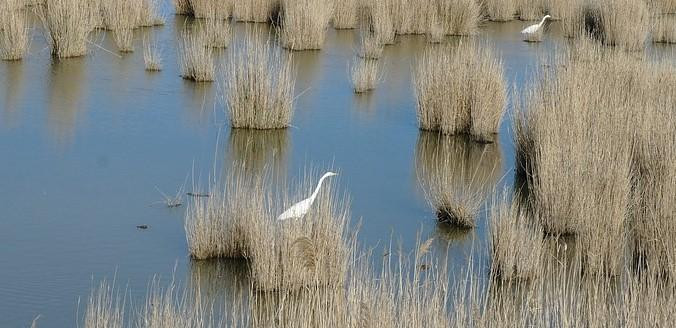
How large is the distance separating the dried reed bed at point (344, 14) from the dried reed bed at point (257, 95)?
6117 millimetres

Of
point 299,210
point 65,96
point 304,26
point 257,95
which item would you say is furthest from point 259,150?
point 304,26

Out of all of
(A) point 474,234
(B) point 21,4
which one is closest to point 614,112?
(A) point 474,234

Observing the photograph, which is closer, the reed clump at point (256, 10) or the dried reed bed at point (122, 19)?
the dried reed bed at point (122, 19)

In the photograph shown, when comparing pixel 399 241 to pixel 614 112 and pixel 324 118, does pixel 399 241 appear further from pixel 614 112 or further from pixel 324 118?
pixel 324 118

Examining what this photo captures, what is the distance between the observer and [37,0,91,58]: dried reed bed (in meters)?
11.7

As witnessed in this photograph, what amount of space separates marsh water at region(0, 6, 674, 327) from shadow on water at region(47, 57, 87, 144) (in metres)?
0.02

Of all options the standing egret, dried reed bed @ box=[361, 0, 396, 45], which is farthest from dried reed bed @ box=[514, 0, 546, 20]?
the standing egret

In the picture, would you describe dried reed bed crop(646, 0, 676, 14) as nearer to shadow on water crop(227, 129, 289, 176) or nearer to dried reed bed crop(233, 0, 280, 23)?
dried reed bed crop(233, 0, 280, 23)

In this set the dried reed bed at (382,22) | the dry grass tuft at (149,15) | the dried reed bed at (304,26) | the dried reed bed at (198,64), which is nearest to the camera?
the dried reed bed at (198,64)

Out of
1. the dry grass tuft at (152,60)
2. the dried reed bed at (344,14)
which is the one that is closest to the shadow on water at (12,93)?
the dry grass tuft at (152,60)

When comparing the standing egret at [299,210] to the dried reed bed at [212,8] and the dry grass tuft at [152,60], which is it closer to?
the dry grass tuft at [152,60]

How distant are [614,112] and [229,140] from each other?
3016 millimetres

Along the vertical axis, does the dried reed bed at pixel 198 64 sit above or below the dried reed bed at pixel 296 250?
above

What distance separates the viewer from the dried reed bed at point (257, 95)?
29.9ft
